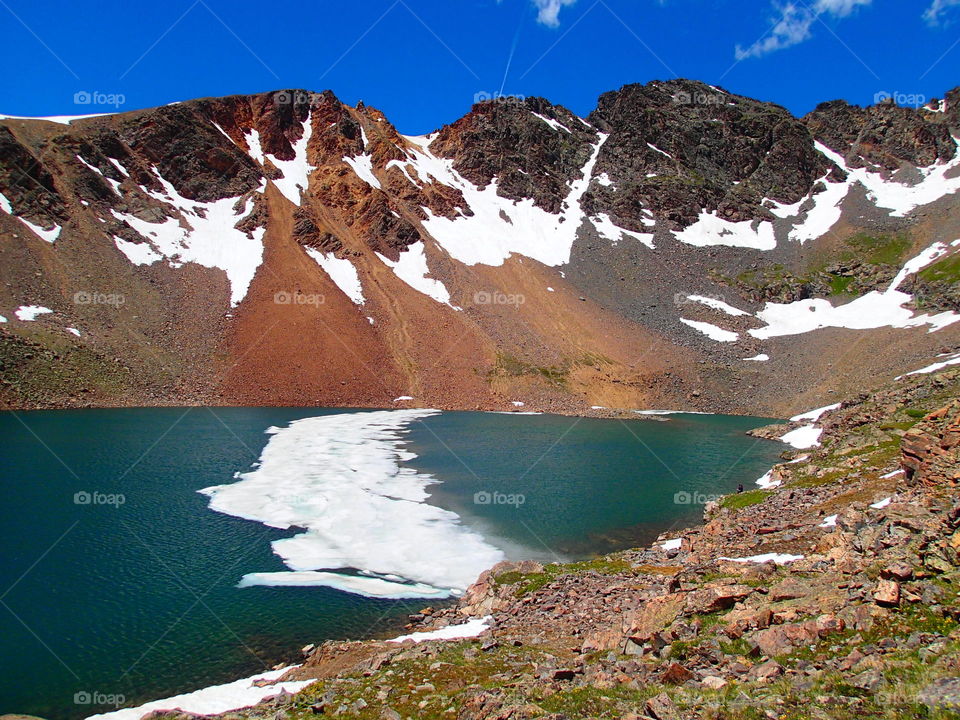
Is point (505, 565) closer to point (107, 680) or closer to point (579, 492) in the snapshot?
point (107, 680)

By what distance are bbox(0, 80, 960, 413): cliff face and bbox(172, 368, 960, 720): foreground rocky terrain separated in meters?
72.0

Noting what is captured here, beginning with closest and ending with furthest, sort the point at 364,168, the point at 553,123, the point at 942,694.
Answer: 1. the point at 942,694
2. the point at 364,168
3. the point at 553,123

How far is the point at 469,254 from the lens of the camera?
131125 mm

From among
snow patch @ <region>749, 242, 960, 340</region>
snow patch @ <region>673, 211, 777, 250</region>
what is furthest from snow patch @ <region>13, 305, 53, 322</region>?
snow patch @ <region>673, 211, 777, 250</region>

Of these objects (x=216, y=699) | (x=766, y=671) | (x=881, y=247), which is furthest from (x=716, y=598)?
(x=881, y=247)

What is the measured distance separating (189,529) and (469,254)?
106m

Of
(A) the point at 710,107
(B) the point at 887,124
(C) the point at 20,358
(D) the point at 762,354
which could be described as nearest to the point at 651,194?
(A) the point at 710,107

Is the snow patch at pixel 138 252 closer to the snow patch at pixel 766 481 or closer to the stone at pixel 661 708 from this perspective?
the snow patch at pixel 766 481

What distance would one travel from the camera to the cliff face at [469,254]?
88312 millimetres

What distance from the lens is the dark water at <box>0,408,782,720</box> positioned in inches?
756

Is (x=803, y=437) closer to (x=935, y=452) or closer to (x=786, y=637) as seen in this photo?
(x=935, y=452)

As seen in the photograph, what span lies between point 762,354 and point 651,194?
223 feet

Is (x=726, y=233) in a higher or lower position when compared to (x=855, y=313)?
higher

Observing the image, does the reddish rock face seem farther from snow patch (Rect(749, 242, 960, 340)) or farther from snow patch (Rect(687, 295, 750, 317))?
snow patch (Rect(687, 295, 750, 317))
